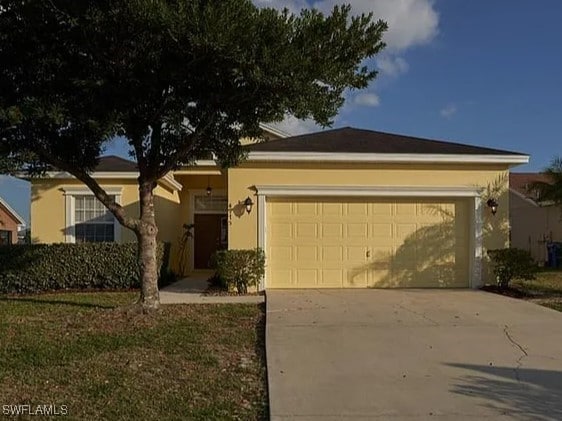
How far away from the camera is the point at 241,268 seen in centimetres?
1288

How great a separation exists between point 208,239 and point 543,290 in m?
10.8

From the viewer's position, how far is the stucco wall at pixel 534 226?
24.4 meters

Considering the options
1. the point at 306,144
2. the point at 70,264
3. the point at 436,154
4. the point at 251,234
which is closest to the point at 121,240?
the point at 70,264

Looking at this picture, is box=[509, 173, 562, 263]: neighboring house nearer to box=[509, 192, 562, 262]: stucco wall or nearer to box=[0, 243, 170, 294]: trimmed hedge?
box=[509, 192, 562, 262]: stucco wall

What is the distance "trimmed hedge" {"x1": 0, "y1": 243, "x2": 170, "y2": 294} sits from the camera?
541 inches

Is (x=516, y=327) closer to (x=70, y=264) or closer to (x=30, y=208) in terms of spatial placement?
(x=70, y=264)

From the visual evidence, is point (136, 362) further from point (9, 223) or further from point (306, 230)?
point (9, 223)

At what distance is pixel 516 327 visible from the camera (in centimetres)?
899

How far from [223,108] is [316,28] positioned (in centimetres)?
198

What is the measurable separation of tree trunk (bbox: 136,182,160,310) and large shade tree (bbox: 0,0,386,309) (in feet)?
0.06

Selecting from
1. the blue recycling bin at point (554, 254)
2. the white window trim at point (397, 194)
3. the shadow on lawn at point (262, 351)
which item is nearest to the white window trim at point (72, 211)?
the white window trim at point (397, 194)

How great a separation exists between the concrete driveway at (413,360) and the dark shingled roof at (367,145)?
13.3 feet

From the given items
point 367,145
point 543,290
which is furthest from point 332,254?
point 543,290

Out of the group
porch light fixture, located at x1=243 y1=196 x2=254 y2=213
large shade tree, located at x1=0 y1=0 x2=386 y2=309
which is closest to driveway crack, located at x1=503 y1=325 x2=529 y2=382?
large shade tree, located at x1=0 y1=0 x2=386 y2=309
